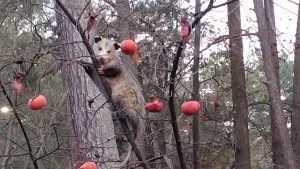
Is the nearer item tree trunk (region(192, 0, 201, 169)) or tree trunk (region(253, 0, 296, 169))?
tree trunk (region(192, 0, 201, 169))

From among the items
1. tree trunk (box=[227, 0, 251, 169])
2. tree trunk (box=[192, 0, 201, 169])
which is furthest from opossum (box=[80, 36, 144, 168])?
tree trunk (box=[227, 0, 251, 169])

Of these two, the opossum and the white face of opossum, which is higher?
the white face of opossum

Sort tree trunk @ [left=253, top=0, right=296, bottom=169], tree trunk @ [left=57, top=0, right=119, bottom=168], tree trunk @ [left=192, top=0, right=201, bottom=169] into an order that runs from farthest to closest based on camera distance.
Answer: tree trunk @ [left=253, top=0, right=296, bottom=169]
tree trunk @ [left=57, top=0, right=119, bottom=168]
tree trunk @ [left=192, top=0, right=201, bottom=169]

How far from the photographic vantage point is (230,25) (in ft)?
28.8

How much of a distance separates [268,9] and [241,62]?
44.9 inches

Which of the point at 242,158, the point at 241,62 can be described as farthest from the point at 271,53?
the point at 242,158

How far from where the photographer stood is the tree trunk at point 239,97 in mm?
8927

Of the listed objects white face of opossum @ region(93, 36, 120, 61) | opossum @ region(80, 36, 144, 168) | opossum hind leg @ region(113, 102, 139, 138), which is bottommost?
opossum hind leg @ region(113, 102, 139, 138)

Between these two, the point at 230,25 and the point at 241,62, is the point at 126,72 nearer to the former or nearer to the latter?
the point at 230,25

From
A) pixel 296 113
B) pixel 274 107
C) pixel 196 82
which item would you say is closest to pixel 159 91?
pixel 196 82

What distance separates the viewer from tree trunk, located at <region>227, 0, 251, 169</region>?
893 cm

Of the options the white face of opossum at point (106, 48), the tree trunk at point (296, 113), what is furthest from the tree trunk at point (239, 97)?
the white face of opossum at point (106, 48)

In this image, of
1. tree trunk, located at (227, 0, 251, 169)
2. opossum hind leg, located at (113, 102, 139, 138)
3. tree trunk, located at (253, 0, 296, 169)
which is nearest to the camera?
opossum hind leg, located at (113, 102, 139, 138)

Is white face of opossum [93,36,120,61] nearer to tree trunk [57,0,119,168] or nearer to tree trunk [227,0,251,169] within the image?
tree trunk [57,0,119,168]
